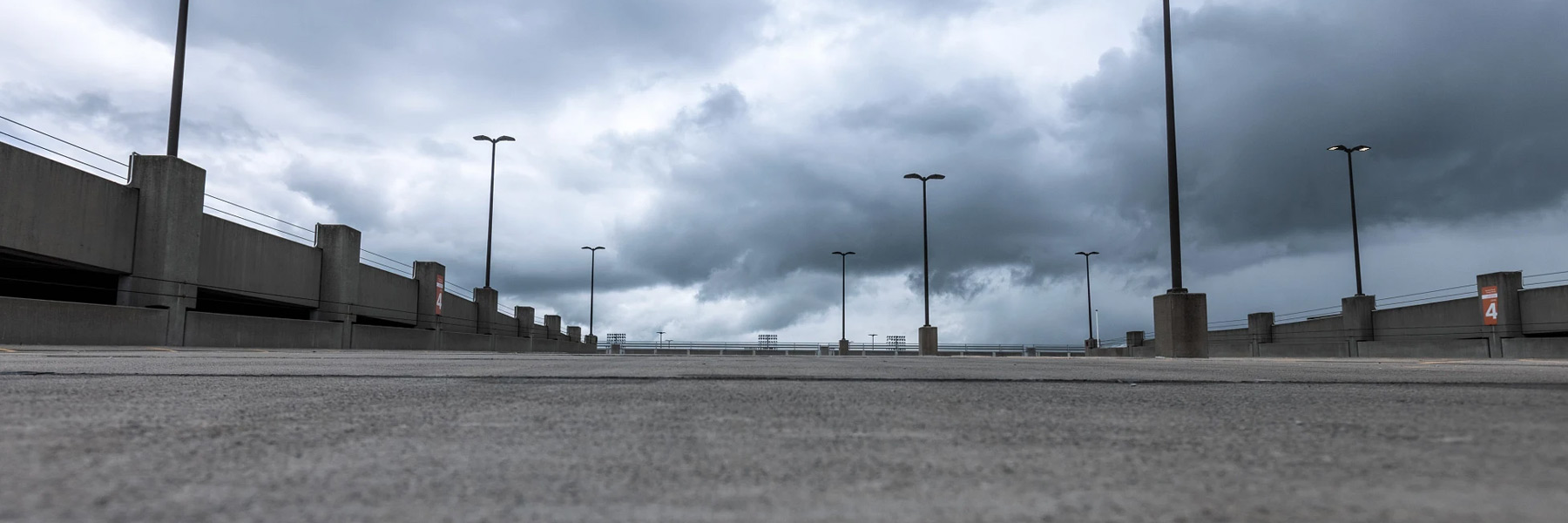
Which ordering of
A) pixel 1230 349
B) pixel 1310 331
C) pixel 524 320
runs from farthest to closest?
pixel 524 320 < pixel 1230 349 < pixel 1310 331

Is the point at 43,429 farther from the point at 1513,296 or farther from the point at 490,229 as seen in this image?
the point at 490,229

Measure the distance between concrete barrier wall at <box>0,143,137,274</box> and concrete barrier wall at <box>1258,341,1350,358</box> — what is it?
36702 mm

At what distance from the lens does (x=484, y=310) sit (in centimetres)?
4831

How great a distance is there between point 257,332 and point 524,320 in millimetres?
34343

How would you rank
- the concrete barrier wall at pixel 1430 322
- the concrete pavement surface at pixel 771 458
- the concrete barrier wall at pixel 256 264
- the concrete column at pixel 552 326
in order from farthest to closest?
the concrete column at pixel 552 326 → the concrete barrier wall at pixel 1430 322 → the concrete barrier wall at pixel 256 264 → the concrete pavement surface at pixel 771 458

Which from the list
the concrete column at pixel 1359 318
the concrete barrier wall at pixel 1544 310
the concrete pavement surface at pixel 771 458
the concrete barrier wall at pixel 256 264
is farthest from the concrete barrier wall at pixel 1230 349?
the concrete pavement surface at pixel 771 458

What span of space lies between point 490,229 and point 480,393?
43716mm

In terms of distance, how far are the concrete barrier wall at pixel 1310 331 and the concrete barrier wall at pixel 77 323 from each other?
42110 millimetres

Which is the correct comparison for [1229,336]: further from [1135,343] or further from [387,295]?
[387,295]

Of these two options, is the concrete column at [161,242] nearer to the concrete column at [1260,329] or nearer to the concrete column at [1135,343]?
the concrete column at [1260,329]

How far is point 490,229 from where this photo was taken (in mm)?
45281

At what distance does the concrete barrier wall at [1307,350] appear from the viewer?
38.0 meters

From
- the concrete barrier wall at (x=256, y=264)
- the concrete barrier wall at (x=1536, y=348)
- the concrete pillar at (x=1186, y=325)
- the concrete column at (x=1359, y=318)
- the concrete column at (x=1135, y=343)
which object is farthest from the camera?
the concrete column at (x=1135, y=343)

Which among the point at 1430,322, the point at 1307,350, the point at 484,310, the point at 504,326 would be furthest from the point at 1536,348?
the point at 504,326
